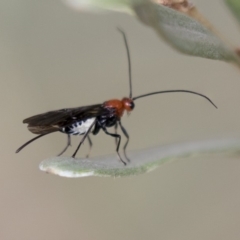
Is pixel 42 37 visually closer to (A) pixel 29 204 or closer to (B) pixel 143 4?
(A) pixel 29 204

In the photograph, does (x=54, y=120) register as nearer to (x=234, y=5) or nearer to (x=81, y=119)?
(x=81, y=119)

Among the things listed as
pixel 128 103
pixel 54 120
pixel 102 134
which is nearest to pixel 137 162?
pixel 54 120

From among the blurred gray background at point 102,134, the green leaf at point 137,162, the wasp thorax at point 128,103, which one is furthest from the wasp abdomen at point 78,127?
the blurred gray background at point 102,134

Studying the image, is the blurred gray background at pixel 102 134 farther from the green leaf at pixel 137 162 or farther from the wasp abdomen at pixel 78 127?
the green leaf at pixel 137 162

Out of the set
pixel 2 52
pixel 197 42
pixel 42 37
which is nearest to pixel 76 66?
pixel 42 37

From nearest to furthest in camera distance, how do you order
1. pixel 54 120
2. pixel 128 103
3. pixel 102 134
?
pixel 54 120, pixel 128 103, pixel 102 134
